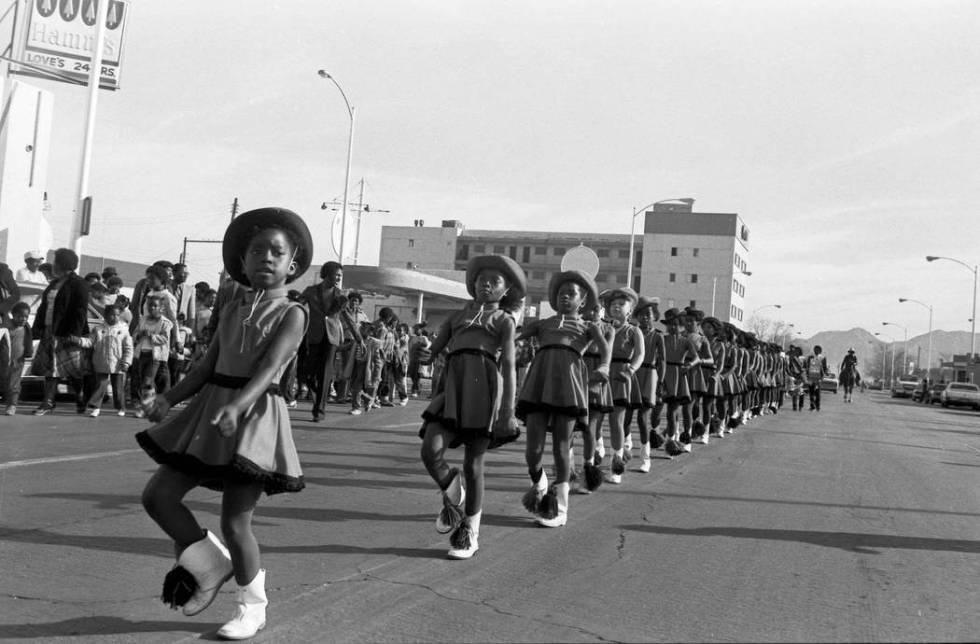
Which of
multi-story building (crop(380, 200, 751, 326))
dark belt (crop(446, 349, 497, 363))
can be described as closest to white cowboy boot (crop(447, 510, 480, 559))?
dark belt (crop(446, 349, 497, 363))

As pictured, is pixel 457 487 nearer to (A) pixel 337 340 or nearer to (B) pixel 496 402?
(B) pixel 496 402

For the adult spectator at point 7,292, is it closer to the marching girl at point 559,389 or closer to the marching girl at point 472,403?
the marching girl at point 559,389

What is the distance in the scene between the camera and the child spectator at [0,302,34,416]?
→ 38.0 ft

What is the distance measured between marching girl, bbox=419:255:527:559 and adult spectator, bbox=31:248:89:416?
730 cm

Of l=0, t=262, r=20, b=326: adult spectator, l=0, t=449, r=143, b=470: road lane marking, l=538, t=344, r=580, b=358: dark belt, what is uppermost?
l=0, t=262, r=20, b=326: adult spectator

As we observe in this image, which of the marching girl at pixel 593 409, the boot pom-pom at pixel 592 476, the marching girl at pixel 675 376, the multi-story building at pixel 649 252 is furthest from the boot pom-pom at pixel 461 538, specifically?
the multi-story building at pixel 649 252

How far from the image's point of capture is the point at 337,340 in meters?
12.5

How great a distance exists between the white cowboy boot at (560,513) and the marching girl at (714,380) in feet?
20.2

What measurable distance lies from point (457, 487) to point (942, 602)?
2.74 m

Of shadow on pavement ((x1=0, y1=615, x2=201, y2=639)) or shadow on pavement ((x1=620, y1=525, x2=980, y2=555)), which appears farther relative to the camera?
shadow on pavement ((x1=620, y1=525, x2=980, y2=555))

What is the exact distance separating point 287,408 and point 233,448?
348cm

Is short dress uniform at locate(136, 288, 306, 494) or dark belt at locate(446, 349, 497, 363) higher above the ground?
dark belt at locate(446, 349, 497, 363)

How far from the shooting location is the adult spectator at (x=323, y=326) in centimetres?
1234

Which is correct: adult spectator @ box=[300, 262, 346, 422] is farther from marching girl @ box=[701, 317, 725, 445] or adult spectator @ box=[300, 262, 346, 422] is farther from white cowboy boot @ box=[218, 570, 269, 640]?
white cowboy boot @ box=[218, 570, 269, 640]
